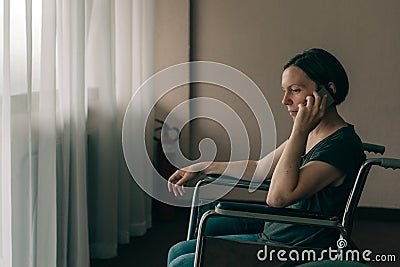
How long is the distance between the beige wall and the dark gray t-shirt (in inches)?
97.6

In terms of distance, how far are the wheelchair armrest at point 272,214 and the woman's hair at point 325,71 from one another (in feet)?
1.36

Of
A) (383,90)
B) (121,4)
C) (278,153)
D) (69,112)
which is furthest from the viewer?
(383,90)

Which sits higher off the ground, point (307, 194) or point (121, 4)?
point (121, 4)

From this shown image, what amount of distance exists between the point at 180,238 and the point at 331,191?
207 centimetres

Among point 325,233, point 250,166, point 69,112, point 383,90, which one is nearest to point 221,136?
point 383,90

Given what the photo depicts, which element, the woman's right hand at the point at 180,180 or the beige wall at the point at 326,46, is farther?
the beige wall at the point at 326,46

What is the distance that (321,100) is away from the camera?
2.32 metres

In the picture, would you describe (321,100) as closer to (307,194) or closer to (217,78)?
(307,194)

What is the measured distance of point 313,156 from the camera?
2.34 meters

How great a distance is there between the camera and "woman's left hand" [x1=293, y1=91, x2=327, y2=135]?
2.31 meters

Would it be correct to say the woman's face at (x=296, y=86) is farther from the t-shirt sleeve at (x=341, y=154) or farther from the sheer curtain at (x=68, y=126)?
the sheer curtain at (x=68, y=126)

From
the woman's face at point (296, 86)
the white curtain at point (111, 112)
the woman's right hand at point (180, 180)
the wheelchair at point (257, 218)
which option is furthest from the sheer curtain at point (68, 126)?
the woman's face at point (296, 86)

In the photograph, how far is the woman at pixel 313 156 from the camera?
7.47 feet

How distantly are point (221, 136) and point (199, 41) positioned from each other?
64 centimetres
